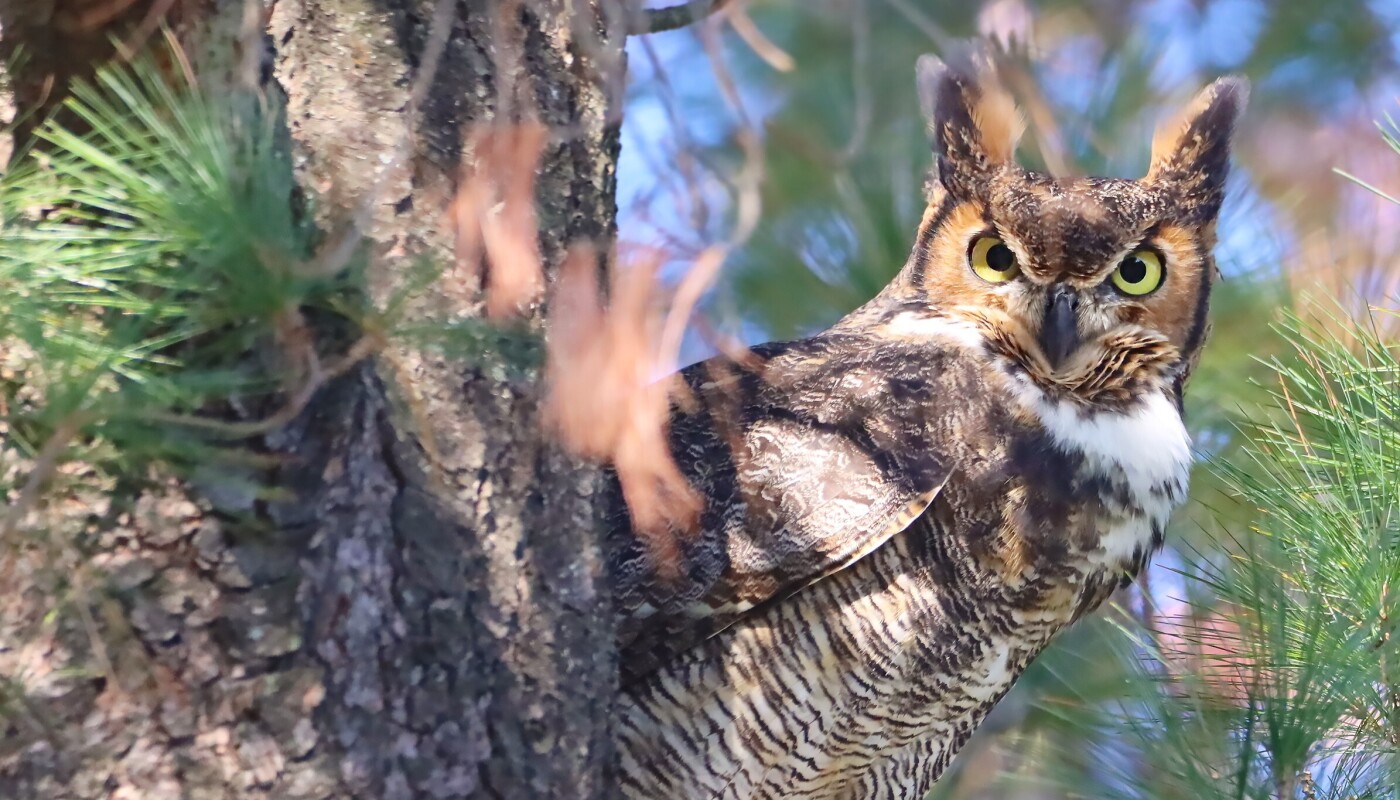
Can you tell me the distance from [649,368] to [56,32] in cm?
49

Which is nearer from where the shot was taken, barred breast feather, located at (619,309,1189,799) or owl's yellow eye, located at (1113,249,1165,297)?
barred breast feather, located at (619,309,1189,799)

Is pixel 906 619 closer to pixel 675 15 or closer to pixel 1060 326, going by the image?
pixel 1060 326

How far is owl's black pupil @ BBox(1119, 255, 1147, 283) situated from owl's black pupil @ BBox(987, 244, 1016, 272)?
142 millimetres

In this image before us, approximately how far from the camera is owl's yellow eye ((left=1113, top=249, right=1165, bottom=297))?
5.57 feet

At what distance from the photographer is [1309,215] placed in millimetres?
2566

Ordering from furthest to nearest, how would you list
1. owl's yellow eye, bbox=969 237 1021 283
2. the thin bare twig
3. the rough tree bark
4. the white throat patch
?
1. owl's yellow eye, bbox=969 237 1021 283
2. the white throat patch
3. the thin bare twig
4. the rough tree bark

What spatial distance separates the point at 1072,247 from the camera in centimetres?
164

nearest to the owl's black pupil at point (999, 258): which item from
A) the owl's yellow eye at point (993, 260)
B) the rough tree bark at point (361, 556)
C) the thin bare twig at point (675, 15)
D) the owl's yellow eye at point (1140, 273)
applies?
the owl's yellow eye at point (993, 260)

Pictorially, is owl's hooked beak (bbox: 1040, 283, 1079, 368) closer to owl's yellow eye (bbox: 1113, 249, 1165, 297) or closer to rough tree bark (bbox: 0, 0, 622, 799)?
owl's yellow eye (bbox: 1113, 249, 1165, 297)

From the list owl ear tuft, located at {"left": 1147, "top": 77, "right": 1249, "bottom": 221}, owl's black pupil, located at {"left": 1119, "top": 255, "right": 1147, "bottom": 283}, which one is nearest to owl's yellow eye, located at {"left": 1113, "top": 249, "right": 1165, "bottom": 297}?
owl's black pupil, located at {"left": 1119, "top": 255, "right": 1147, "bottom": 283}

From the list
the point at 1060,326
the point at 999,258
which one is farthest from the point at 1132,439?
the point at 999,258

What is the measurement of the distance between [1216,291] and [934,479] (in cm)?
103

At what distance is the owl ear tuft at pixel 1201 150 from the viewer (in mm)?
1784

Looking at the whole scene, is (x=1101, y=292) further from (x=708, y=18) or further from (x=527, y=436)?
(x=527, y=436)
